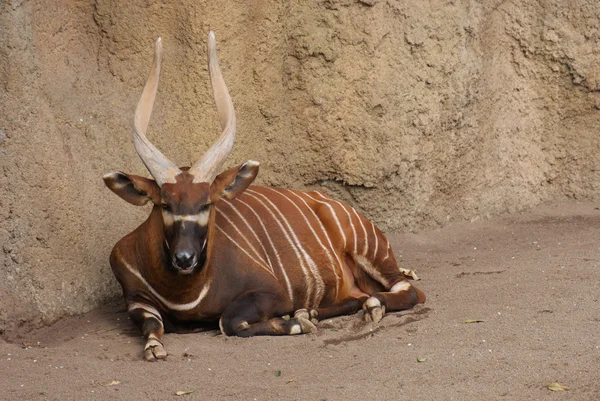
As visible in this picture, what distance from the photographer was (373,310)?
5738 millimetres

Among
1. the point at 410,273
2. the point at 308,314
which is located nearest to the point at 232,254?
the point at 308,314

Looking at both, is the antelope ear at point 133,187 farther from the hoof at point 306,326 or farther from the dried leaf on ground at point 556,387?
the dried leaf on ground at point 556,387

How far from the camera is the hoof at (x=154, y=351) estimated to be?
196 inches

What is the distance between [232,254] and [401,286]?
98 cm

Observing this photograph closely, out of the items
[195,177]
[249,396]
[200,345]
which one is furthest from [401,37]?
[249,396]

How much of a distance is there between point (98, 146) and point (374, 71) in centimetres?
181

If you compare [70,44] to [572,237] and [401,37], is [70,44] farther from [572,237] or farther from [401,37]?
[572,237]

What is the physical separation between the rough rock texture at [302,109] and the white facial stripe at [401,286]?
1.12 metres

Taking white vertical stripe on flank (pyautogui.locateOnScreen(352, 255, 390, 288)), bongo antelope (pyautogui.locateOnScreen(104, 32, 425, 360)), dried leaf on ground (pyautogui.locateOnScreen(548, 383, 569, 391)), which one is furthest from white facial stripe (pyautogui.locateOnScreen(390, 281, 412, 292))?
dried leaf on ground (pyautogui.locateOnScreen(548, 383, 569, 391))

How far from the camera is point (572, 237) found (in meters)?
7.26

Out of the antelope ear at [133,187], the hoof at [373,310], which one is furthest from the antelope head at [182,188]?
the hoof at [373,310]

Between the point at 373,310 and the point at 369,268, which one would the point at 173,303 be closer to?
the point at 373,310

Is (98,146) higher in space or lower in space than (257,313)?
higher

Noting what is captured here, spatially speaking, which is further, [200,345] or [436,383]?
[200,345]
